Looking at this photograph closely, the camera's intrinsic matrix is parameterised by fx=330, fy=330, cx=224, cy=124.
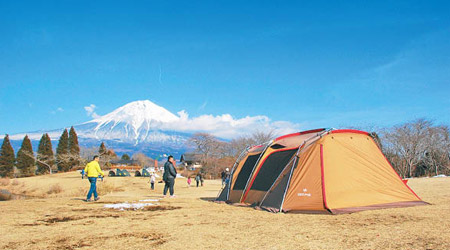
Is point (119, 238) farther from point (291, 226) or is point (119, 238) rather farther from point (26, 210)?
point (26, 210)

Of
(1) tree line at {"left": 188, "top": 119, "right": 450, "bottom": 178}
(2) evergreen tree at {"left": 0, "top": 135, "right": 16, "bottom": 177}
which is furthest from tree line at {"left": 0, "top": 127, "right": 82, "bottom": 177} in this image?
(1) tree line at {"left": 188, "top": 119, "right": 450, "bottom": 178}

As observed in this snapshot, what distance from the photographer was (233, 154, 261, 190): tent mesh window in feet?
38.4

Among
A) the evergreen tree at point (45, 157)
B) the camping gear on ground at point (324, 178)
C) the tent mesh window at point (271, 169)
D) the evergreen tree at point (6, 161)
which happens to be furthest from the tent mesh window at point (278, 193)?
the evergreen tree at point (6, 161)

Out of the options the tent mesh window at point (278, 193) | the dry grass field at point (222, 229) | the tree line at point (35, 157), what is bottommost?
the dry grass field at point (222, 229)

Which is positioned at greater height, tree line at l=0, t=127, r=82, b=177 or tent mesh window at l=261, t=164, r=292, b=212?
tree line at l=0, t=127, r=82, b=177

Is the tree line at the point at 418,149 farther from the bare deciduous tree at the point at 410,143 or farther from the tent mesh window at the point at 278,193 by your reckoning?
the tent mesh window at the point at 278,193

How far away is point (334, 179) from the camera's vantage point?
30.8 ft

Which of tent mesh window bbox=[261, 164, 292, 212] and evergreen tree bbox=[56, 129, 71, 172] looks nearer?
tent mesh window bbox=[261, 164, 292, 212]

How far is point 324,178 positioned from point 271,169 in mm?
1877

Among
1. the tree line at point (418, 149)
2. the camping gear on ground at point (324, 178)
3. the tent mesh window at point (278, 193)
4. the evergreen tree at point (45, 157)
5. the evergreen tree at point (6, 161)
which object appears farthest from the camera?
the evergreen tree at point (45, 157)

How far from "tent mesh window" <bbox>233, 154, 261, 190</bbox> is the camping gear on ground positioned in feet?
0.82

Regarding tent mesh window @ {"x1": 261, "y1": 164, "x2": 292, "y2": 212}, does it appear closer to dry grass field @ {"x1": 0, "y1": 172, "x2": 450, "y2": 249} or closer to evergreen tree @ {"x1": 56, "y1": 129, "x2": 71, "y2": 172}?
dry grass field @ {"x1": 0, "y1": 172, "x2": 450, "y2": 249}

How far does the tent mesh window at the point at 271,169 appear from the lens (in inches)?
406

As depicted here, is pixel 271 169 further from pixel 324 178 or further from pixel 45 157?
pixel 45 157
